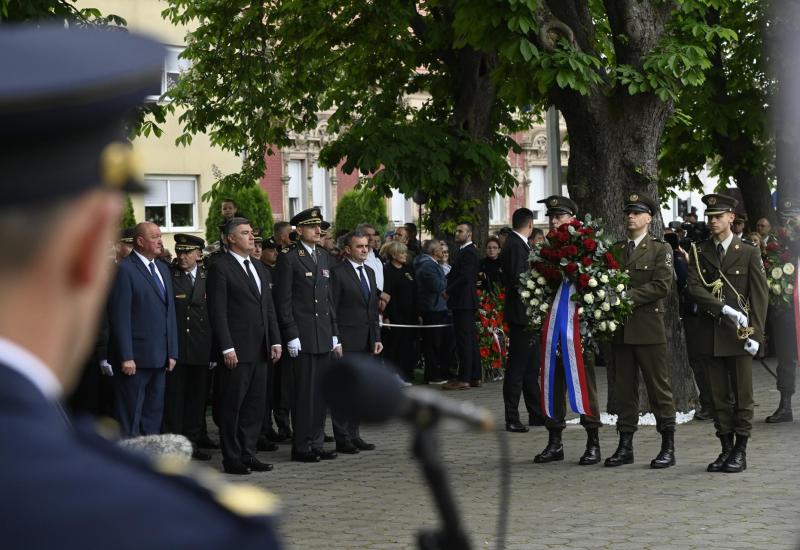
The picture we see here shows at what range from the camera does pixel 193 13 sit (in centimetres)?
2452

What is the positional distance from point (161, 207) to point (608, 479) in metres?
29.8

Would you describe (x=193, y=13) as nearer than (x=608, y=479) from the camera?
No

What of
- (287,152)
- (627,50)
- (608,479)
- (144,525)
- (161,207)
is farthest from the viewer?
(287,152)

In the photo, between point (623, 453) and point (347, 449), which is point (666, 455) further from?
point (347, 449)

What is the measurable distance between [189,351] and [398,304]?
261 inches

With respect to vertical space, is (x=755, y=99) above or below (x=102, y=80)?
above

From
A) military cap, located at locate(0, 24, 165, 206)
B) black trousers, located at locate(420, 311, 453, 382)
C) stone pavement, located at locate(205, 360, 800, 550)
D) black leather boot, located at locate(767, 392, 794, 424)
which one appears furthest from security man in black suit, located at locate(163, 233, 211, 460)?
military cap, located at locate(0, 24, 165, 206)

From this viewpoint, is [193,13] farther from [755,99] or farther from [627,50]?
[627,50]

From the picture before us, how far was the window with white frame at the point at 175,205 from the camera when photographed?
39.2 metres

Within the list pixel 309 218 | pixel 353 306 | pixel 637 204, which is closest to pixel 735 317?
pixel 637 204

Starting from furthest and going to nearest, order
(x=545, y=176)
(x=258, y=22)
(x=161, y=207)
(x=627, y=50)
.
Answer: (x=545, y=176) < (x=161, y=207) < (x=258, y=22) < (x=627, y=50)

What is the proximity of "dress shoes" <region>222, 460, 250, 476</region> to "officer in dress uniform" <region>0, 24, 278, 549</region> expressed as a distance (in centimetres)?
1057

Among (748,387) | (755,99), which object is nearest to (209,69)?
(755,99)

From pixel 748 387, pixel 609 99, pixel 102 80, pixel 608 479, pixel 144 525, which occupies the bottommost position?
pixel 608 479
